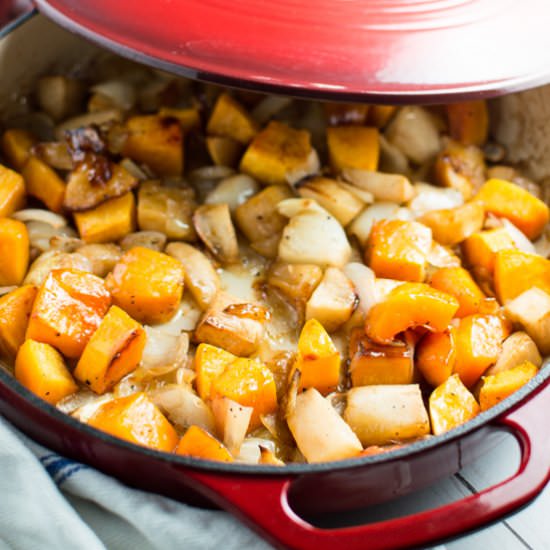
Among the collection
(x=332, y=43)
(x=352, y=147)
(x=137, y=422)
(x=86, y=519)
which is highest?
(x=332, y=43)

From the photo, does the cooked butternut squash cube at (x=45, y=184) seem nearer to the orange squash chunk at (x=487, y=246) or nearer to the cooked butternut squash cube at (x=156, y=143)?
the cooked butternut squash cube at (x=156, y=143)

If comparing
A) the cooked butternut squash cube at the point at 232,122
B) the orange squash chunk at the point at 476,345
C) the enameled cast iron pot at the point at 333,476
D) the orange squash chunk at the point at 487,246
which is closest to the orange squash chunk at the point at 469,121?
the orange squash chunk at the point at 487,246

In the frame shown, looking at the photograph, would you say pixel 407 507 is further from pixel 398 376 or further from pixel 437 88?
pixel 437 88

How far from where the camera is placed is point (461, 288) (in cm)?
150

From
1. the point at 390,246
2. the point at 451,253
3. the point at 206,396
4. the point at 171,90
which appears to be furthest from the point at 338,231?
the point at 171,90

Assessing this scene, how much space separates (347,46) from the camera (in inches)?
53.6

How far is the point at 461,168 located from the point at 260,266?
1.55 feet

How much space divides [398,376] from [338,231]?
32cm

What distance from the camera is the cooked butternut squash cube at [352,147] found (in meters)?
1.72

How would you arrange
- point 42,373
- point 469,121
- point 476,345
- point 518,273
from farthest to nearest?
1. point 469,121
2. point 518,273
3. point 476,345
4. point 42,373

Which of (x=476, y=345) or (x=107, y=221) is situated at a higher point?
(x=107, y=221)

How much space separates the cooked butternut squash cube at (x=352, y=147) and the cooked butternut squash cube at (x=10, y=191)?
0.59 metres

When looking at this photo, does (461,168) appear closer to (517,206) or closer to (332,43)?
(517,206)

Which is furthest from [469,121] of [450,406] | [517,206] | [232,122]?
[450,406]
